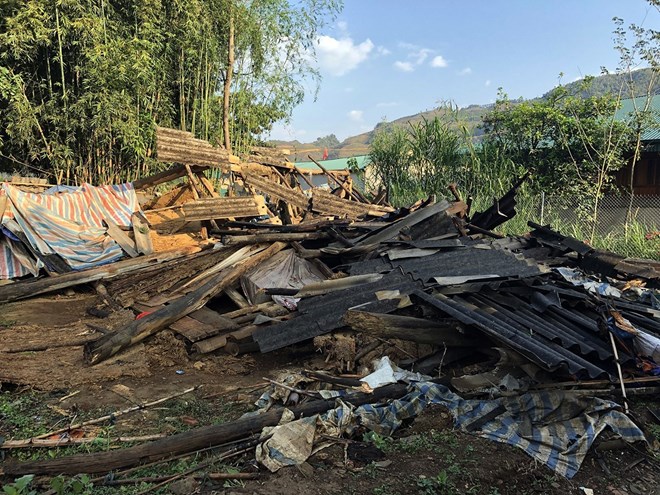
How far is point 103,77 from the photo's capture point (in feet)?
32.9

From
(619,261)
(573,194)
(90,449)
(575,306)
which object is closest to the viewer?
(90,449)

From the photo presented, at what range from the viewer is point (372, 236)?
7145 millimetres

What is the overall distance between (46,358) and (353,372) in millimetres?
3210

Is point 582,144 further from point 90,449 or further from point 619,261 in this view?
point 90,449

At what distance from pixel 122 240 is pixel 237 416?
571cm

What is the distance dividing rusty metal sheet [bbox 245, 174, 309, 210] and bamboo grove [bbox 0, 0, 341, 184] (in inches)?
123

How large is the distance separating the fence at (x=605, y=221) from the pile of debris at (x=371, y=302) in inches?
98.3

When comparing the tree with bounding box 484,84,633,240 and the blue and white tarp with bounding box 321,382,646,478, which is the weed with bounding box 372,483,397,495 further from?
the tree with bounding box 484,84,633,240

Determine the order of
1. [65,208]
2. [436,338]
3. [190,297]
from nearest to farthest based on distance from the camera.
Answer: [436,338]
[190,297]
[65,208]

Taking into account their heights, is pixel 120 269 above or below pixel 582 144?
below

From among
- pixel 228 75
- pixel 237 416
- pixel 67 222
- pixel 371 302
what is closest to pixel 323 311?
pixel 371 302

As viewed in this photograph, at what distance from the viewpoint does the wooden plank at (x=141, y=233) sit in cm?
822

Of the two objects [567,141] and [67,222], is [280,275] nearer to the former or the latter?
[67,222]

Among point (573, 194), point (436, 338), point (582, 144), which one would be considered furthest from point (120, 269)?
point (582, 144)
